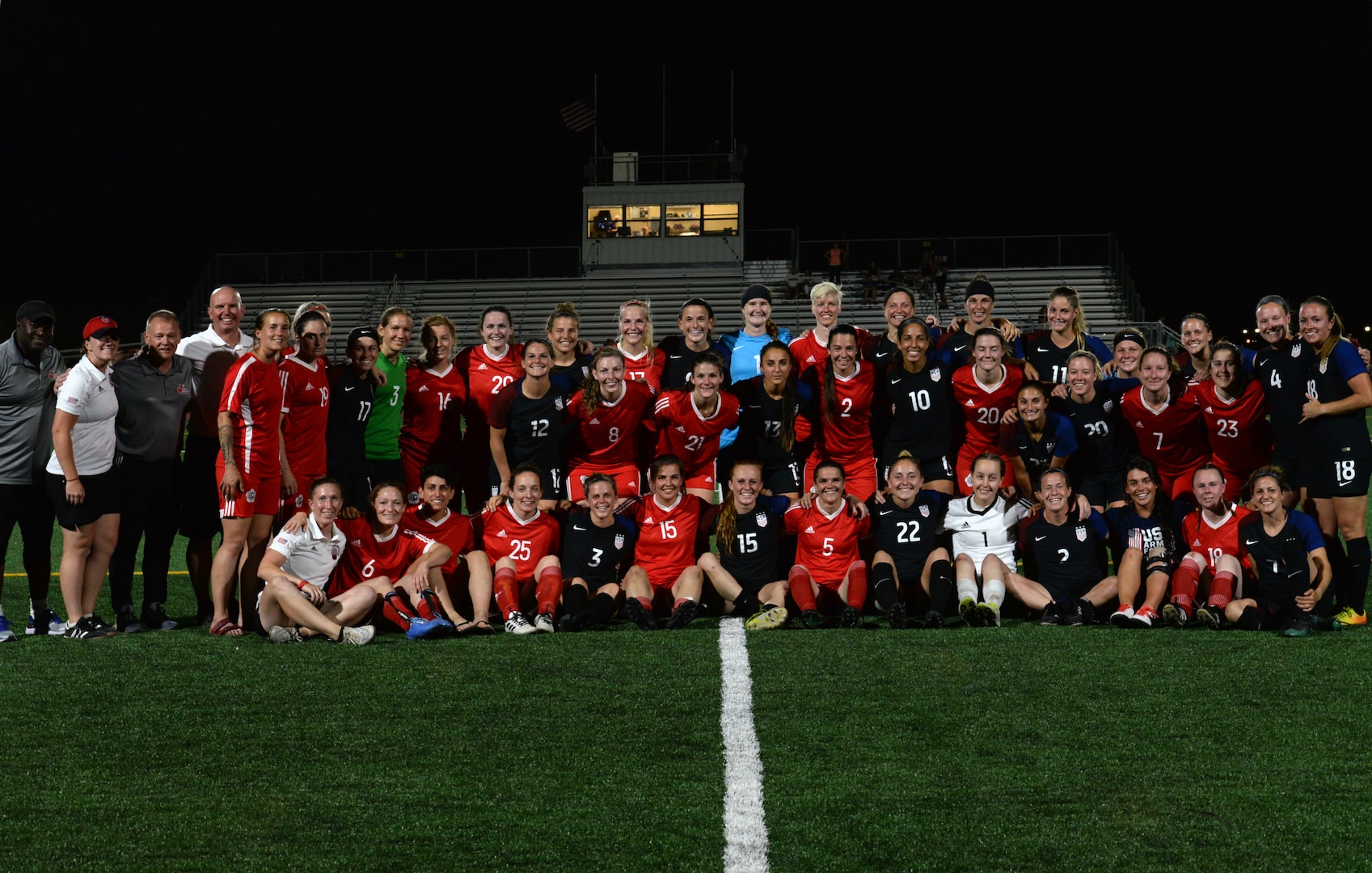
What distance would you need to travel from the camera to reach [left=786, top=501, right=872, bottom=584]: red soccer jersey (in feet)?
21.8

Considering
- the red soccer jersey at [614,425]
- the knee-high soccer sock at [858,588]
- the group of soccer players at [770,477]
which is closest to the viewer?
the group of soccer players at [770,477]

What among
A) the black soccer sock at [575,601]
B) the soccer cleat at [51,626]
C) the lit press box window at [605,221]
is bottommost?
the soccer cleat at [51,626]

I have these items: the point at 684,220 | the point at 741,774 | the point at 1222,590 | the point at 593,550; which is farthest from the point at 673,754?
the point at 684,220

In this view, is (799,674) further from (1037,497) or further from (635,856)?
(1037,497)

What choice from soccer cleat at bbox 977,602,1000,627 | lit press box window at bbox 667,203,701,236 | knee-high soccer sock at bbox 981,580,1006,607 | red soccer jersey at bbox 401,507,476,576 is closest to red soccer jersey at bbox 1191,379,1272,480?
knee-high soccer sock at bbox 981,580,1006,607

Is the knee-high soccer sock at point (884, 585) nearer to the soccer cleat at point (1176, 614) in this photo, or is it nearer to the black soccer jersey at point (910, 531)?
the black soccer jersey at point (910, 531)

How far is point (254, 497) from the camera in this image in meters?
6.17

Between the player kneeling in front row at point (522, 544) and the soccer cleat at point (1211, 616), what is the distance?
3.37 m

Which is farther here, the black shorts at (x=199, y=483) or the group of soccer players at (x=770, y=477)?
the black shorts at (x=199, y=483)

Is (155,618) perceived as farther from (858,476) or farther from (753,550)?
(858,476)

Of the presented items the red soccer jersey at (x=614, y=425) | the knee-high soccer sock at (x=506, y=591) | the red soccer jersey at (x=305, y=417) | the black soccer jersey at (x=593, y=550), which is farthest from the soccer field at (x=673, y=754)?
the red soccer jersey at (x=614, y=425)

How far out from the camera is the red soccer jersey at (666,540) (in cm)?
663

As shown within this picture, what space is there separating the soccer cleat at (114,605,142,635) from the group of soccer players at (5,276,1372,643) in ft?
1.34

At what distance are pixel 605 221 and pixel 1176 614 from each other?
27079 mm
